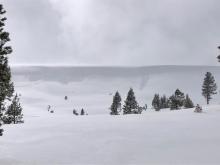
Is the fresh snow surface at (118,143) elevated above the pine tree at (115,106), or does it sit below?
below

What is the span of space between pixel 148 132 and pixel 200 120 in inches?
438

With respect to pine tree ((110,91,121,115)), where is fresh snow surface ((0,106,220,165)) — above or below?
below

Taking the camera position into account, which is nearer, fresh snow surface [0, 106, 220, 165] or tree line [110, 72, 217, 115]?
fresh snow surface [0, 106, 220, 165]

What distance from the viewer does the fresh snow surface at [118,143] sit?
100 ft

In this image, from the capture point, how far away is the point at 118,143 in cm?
3650

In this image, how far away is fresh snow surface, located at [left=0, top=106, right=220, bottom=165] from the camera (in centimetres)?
3059

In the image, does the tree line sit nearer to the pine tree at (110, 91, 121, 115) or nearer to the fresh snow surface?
the pine tree at (110, 91, 121, 115)

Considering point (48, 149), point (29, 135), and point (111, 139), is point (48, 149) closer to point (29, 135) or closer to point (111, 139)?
point (111, 139)

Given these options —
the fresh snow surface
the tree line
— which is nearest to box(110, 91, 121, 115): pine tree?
the tree line

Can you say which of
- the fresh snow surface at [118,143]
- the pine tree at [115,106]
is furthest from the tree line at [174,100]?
the fresh snow surface at [118,143]

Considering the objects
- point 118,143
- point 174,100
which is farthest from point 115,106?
point 118,143

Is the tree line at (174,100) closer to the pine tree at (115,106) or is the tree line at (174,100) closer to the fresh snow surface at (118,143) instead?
the pine tree at (115,106)

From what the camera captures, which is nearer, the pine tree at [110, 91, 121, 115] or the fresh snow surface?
the fresh snow surface

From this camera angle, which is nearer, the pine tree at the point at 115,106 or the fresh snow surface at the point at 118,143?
the fresh snow surface at the point at 118,143
